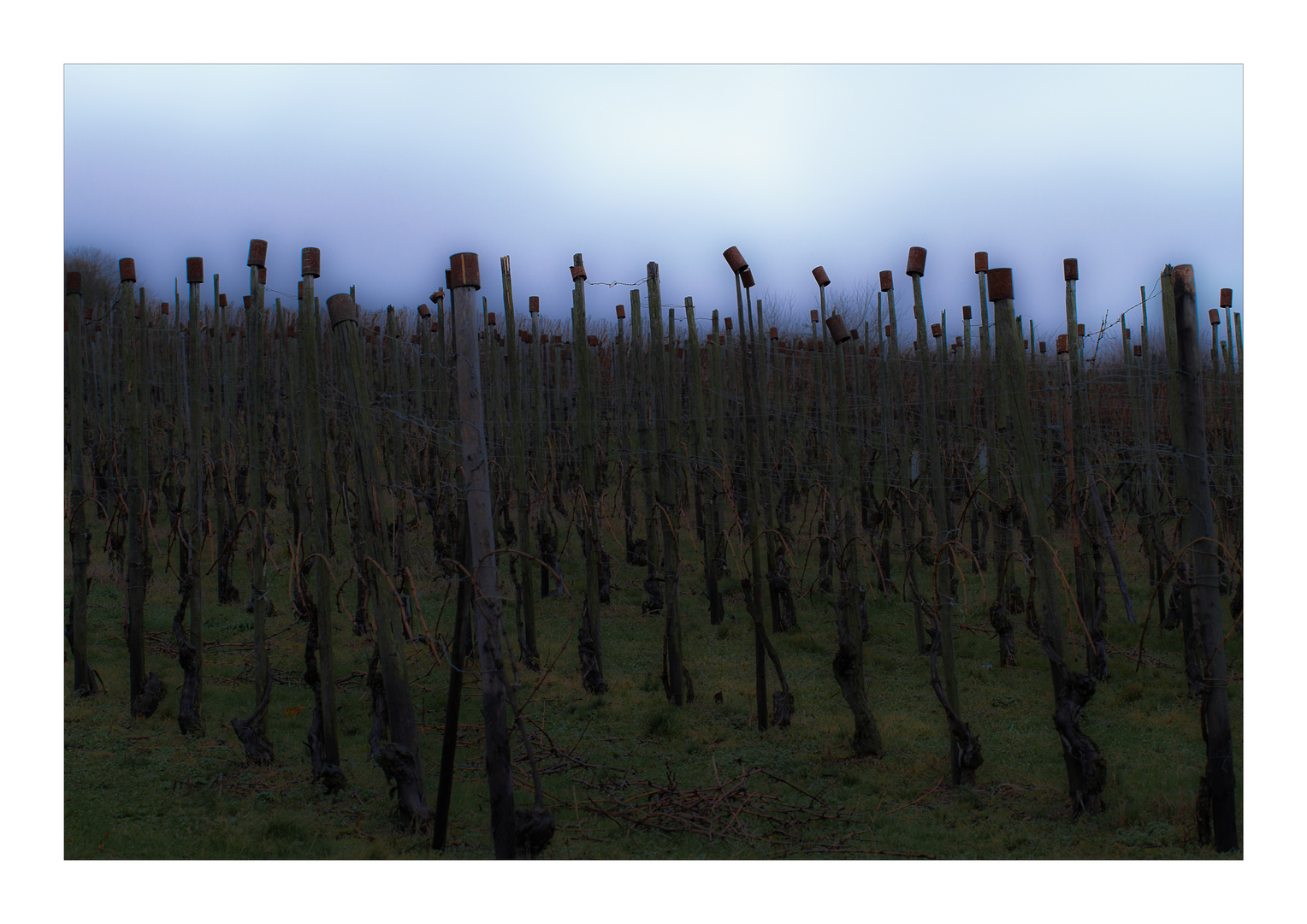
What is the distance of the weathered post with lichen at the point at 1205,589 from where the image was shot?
3969mm

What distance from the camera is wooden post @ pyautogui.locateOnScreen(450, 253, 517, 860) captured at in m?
3.77

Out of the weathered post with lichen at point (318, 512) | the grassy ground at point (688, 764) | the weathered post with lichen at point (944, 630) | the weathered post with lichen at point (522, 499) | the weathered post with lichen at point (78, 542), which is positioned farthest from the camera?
the weathered post with lichen at point (522, 499)

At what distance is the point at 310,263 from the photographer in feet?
16.0

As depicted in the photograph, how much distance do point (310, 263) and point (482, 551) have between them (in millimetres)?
2178

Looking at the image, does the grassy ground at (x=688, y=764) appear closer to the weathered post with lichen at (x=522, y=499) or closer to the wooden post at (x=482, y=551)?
the weathered post with lichen at (x=522, y=499)

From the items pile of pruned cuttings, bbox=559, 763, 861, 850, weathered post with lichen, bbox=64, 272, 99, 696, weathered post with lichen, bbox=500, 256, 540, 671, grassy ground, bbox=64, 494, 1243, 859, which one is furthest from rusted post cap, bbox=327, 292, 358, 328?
weathered post with lichen, bbox=64, 272, 99, 696

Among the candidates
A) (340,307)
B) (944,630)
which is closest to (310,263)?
(340,307)

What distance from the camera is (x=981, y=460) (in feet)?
33.5

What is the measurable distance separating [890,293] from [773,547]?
262cm

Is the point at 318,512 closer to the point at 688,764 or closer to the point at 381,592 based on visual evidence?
the point at 381,592

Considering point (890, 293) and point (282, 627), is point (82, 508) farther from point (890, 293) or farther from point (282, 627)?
point (890, 293)

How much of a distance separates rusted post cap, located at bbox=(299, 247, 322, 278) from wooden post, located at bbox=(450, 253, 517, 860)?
1424 mm

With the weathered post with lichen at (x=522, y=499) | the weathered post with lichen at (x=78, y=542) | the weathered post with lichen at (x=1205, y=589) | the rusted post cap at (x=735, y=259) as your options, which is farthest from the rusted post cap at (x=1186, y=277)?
the weathered post with lichen at (x=78, y=542)

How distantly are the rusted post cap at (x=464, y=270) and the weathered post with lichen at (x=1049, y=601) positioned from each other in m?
2.59
